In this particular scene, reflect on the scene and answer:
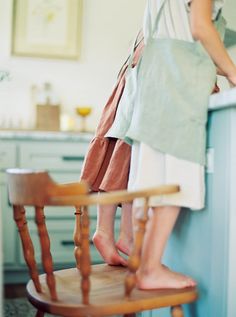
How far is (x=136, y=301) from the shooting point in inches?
42.8

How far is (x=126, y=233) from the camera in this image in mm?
1538

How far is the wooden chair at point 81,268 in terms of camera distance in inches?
39.7

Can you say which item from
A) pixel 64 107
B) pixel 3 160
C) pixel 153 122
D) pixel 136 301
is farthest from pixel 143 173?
pixel 64 107

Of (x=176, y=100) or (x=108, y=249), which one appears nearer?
(x=176, y=100)

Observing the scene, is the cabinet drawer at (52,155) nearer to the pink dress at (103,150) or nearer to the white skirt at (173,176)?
the pink dress at (103,150)

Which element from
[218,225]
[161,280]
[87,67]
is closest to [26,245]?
[161,280]

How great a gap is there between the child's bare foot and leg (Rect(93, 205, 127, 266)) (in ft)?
0.92

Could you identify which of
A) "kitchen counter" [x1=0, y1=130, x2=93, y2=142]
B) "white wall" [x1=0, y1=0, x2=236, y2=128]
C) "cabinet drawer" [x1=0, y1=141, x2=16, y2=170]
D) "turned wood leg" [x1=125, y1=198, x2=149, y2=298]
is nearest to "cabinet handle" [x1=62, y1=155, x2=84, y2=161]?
"kitchen counter" [x1=0, y1=130, x2=93, y2=142]

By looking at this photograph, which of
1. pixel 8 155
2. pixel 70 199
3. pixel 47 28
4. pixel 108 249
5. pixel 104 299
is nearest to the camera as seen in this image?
pixel 70 199

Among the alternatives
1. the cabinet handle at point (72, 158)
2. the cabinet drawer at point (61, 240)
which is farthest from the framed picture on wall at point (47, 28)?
the cabinet drawer at point (61, 240)

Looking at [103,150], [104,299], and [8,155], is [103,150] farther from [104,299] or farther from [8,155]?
[8,155]

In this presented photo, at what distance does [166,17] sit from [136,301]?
76 cm

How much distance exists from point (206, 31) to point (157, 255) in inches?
24.0

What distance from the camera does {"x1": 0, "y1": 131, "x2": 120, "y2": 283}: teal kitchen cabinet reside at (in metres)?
2.77
